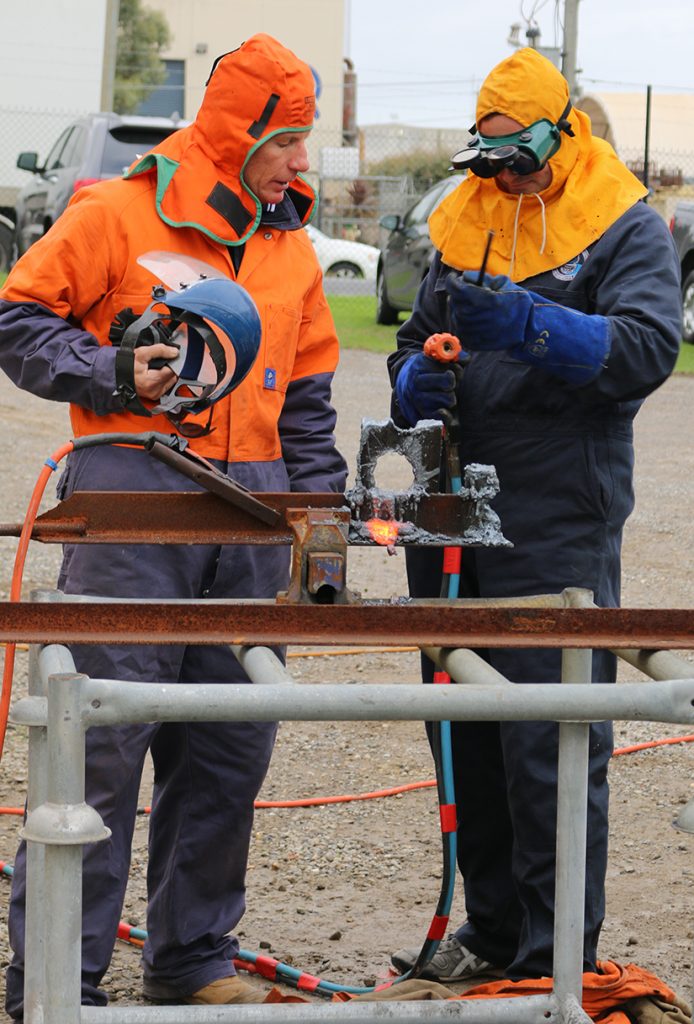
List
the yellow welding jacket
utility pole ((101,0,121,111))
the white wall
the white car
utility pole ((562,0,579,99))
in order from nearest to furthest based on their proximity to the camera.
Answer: the yellow welding jacket → utility pole ((562,0,579,99)) → the white car → the white wall → utility pole ((101,0,121,111))

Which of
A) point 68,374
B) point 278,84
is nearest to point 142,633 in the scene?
point 68,374

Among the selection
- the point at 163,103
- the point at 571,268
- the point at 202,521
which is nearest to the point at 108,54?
the point at 571,268

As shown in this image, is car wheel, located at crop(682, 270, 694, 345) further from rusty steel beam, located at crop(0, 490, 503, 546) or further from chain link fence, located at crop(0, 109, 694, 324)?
rusty steel beam, located at crop(0, 490, 503, 546)

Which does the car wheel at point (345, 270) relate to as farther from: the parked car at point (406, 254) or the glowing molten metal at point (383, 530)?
the glowing molten metal at point (383, 530)

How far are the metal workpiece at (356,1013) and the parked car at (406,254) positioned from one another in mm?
11525

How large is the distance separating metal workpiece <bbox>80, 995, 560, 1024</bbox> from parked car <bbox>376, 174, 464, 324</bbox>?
11.5 m

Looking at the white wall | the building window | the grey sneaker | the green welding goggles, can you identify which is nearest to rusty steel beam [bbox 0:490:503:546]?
the green welding goggles

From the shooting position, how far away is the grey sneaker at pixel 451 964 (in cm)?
342

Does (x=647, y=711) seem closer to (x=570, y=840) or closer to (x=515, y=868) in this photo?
(x=570, y=840)

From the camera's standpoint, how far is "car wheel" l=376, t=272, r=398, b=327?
15.1 m

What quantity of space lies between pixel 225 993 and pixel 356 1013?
3.30 ft

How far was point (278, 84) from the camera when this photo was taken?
298 centimetres

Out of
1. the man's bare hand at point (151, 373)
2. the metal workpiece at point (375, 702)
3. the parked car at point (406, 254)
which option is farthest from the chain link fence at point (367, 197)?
the metal workpiece at point (375, 702)

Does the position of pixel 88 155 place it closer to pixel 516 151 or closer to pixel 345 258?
pixel 345 258
